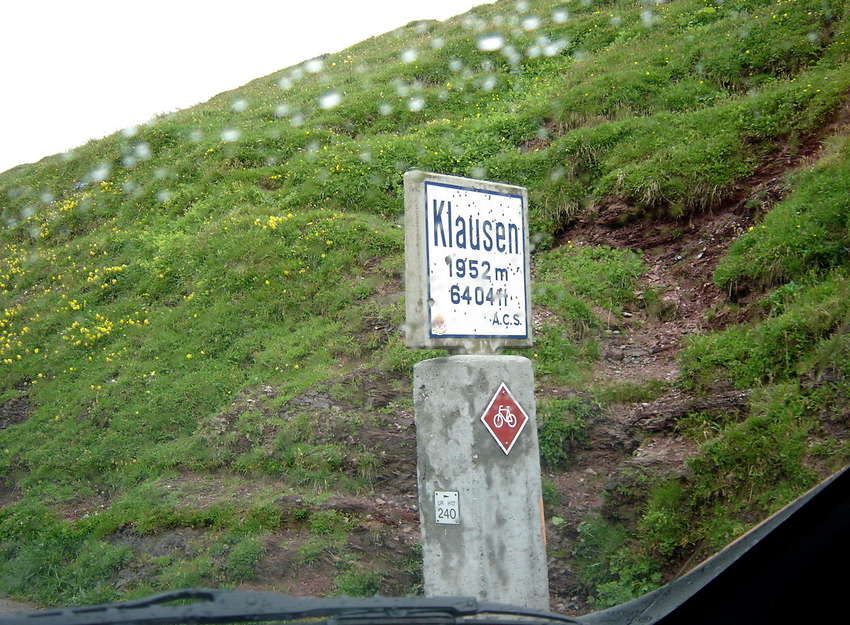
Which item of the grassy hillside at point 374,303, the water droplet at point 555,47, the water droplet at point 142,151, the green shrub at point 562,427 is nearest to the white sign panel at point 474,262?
the grassy hillside at point 374,303

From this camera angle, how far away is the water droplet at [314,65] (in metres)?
26.2

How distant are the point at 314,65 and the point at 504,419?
2386 cm

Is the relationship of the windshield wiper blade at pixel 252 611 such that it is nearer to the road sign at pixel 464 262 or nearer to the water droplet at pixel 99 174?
the road sign at pixel 464 262

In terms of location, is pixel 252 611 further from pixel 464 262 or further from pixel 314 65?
pixel 314 65

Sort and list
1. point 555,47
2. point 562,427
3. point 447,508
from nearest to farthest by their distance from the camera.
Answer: point 447,508 < point 562,427 < point 555,47

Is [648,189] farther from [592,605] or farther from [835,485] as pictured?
[835,485]

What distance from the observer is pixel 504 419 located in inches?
208

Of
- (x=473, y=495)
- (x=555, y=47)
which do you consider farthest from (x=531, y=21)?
(x=473, y=495)

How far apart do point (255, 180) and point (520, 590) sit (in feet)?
45.2

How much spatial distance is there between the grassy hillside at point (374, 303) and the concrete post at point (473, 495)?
1.80 meters

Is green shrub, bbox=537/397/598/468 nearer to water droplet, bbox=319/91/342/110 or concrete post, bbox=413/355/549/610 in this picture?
concrete post, bbox=413/355/549/610

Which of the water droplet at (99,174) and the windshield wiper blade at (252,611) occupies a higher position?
the water droplet at (99,174)

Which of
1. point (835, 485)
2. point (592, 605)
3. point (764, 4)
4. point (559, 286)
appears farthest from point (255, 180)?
point (835, 485)

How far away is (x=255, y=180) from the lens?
1744 centimetres
